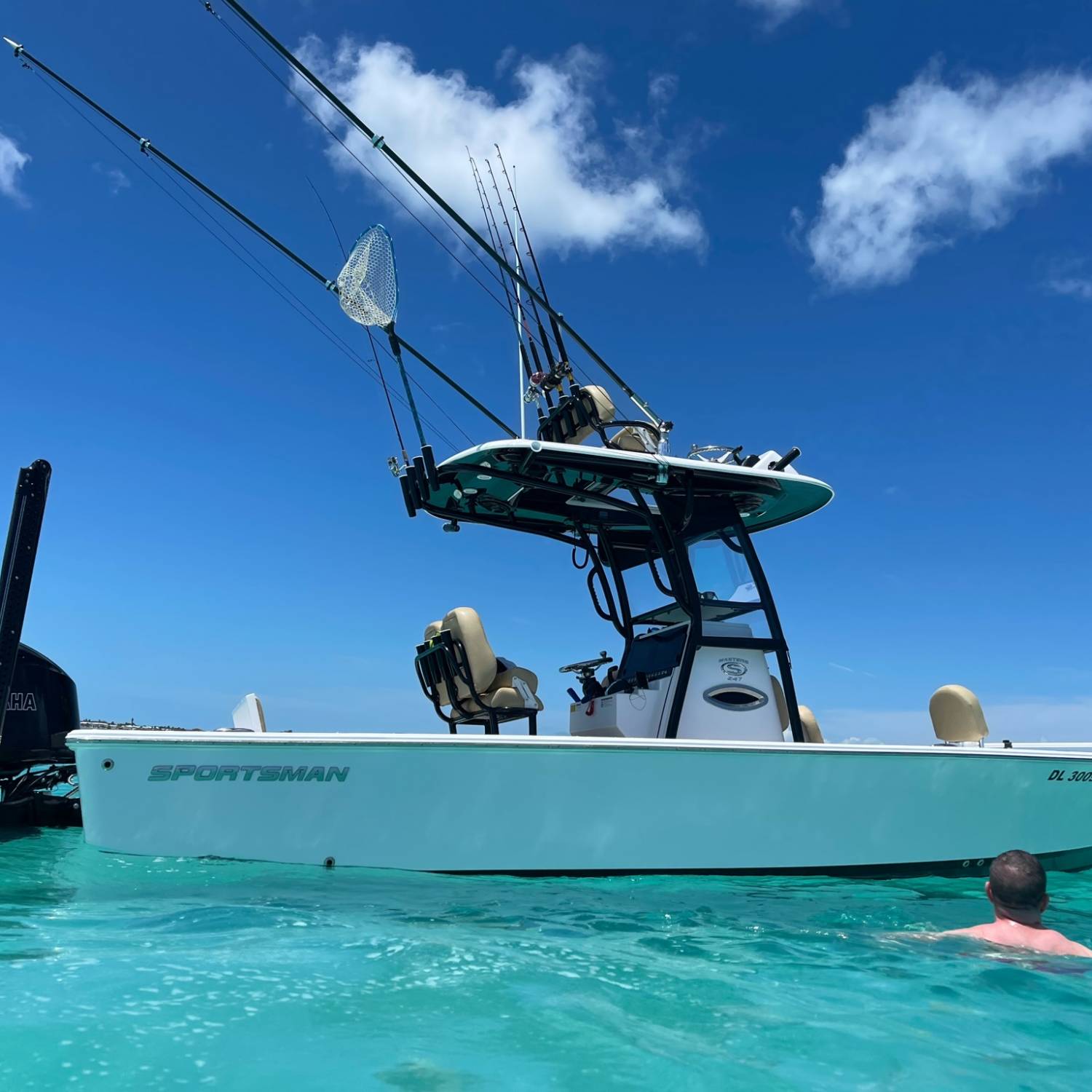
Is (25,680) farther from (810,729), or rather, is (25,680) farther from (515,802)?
(810,729)

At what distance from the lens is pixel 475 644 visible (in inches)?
262

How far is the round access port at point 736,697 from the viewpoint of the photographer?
263 inches

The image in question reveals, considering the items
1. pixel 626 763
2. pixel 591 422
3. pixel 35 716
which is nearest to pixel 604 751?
pixel 626 763

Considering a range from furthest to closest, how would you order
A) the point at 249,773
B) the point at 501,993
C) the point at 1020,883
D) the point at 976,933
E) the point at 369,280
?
the point at 369,280 < the point at 249,773 < the point at 976,933 < the point at 1020,883 < the point at 501,993

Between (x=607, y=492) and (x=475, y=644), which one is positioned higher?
(x=607, y=492)

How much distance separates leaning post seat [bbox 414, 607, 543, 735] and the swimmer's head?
3267 millimetres

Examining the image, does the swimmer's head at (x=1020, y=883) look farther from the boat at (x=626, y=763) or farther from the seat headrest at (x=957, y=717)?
the seat headrest at (x=957, y=717)

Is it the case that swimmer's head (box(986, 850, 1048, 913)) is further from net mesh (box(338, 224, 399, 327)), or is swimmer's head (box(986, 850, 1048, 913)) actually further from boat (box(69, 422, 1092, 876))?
net mesh (box(338, 224, 399, 327))

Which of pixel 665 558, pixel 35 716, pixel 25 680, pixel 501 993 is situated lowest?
pixel 501 993

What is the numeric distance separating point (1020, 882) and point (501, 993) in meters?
2.37

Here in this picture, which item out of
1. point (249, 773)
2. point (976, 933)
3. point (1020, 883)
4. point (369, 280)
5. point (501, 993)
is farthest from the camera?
point (369, 280)

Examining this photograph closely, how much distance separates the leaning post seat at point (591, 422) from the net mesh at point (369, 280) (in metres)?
1.67

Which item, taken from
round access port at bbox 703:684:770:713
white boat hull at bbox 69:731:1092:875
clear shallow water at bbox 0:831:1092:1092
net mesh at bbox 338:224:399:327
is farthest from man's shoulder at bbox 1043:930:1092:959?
net mesh at bbox 338:224:399:327

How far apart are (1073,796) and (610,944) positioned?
5.48 m
